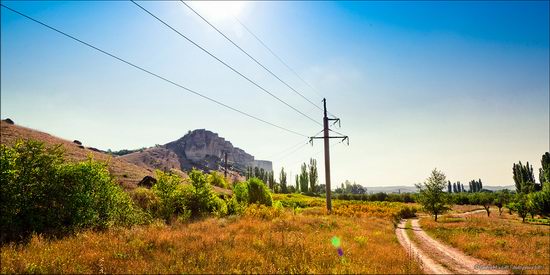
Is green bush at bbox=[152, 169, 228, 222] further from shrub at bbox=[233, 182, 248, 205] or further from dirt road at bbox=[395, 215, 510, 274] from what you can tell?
dirt road at bbox=[395, 215, 510, 274]

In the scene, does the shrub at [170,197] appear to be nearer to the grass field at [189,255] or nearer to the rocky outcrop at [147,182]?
the grass field at [189,255]

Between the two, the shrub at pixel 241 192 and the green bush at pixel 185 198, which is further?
the shrub at pixel 241 192

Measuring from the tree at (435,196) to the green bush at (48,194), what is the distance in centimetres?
3593

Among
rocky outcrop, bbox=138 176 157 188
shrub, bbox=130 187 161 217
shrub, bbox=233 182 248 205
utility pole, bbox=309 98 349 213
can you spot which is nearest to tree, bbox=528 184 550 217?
utility pole, bbox=309 98 349 213

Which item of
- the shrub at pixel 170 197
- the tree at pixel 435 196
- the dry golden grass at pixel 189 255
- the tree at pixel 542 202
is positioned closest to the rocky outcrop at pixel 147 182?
the shrub at pixel 170 197

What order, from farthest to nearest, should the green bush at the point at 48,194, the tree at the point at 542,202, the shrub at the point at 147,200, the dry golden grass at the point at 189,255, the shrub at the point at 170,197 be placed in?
the tree at the point at 542,202 → the shrub at the point at 147,200 → the shrub at the point at 170,197 → the green bush at the point at 48,194 → the dry golden grass at the point at 189,255

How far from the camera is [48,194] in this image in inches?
493

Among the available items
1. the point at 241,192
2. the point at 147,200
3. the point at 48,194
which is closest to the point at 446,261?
the point at 48,194

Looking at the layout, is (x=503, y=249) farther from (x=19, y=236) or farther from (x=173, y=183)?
(x=19, y=236)

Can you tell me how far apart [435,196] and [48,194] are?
3992cm

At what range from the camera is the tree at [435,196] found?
3650 centimetres

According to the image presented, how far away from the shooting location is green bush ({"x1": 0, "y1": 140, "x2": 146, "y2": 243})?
36.4ft

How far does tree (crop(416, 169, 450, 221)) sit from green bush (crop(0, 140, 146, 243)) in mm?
35930

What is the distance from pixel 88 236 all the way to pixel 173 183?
8.87 m
